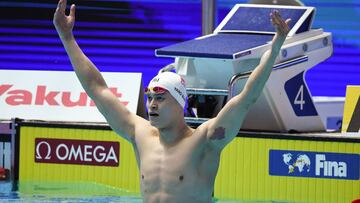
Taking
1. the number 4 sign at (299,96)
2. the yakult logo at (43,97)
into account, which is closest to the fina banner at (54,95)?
the yakult logo at (43,97)

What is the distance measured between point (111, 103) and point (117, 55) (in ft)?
25.4

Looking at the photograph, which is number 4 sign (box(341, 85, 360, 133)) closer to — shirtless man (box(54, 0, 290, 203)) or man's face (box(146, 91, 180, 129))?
shirtless man (box(54, 0, 290, 203))

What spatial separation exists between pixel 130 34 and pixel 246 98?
26.7ft

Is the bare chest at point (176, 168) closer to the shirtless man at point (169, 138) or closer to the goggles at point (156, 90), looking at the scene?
the shirtless man at point (169, 138)

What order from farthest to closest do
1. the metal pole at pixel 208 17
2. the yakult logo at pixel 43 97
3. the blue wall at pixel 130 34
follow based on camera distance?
the blue wall at pixel 130 34 < the metal pole at pixel 208 17 < the yakult logo at pixel 43 97

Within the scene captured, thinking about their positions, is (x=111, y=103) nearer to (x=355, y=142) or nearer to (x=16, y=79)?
(x=355, y=142)

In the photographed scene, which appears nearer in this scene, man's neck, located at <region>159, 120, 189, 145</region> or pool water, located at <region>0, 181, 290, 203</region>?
man's neck, located at <region>159, 120, 189, 145</region>

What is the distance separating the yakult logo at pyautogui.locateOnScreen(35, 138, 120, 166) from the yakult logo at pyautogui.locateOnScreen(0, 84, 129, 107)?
0.43 meters

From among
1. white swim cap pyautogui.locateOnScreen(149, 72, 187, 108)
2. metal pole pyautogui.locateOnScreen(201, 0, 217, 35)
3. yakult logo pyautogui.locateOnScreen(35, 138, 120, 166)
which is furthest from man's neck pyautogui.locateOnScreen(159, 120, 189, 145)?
metal pole pyautogui.locateOnScreen(201, 0, 217, 35)

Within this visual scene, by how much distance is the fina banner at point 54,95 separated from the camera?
9.33 metres

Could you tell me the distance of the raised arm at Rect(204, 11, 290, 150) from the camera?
5.18 meters

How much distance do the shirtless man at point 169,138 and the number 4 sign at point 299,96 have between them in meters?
3.59

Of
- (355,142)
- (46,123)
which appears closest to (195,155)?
(355,142)

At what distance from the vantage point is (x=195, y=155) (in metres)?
5.58
